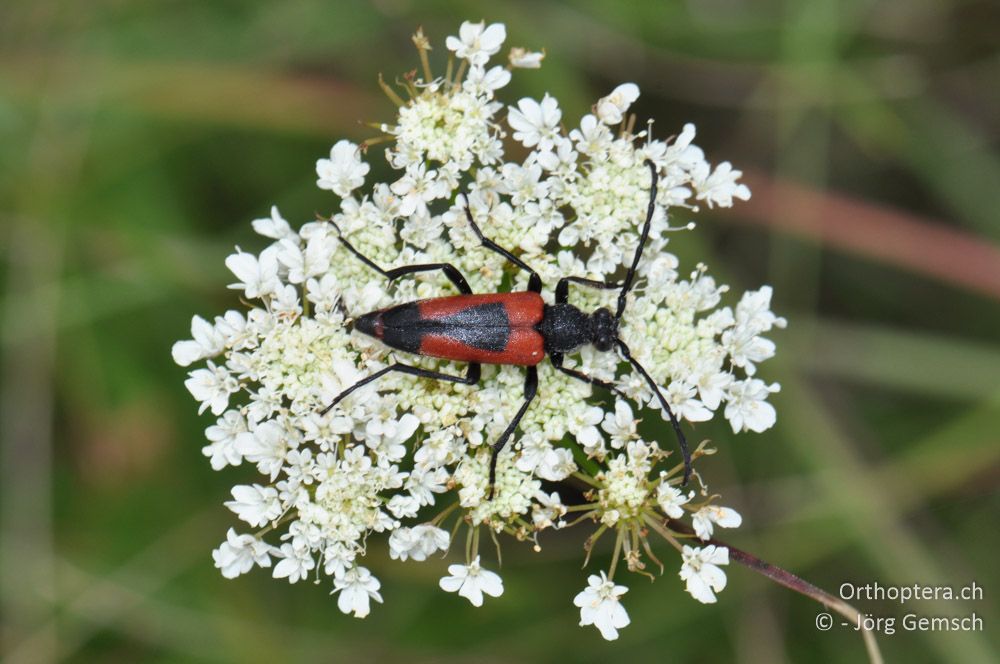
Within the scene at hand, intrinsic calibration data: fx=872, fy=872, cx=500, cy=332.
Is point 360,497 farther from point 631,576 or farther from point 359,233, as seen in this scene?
point 631,576

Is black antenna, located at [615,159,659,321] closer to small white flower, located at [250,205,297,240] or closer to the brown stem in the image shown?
A: the brown stem

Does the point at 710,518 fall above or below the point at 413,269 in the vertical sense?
below

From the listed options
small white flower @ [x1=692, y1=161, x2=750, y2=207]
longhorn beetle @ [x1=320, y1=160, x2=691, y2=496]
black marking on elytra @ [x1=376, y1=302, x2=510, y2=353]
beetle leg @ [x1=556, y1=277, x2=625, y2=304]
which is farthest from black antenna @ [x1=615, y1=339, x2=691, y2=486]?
small white flower @ [x1=692, y1=161, x2=750, y2=207]

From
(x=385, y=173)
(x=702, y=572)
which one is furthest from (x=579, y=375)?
(x=385, y=173)

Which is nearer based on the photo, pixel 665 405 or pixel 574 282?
pixel 665 405

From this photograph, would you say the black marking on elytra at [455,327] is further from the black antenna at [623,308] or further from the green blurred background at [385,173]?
the green blurred background at [385,173]

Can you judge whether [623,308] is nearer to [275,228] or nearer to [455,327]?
[455,327]
